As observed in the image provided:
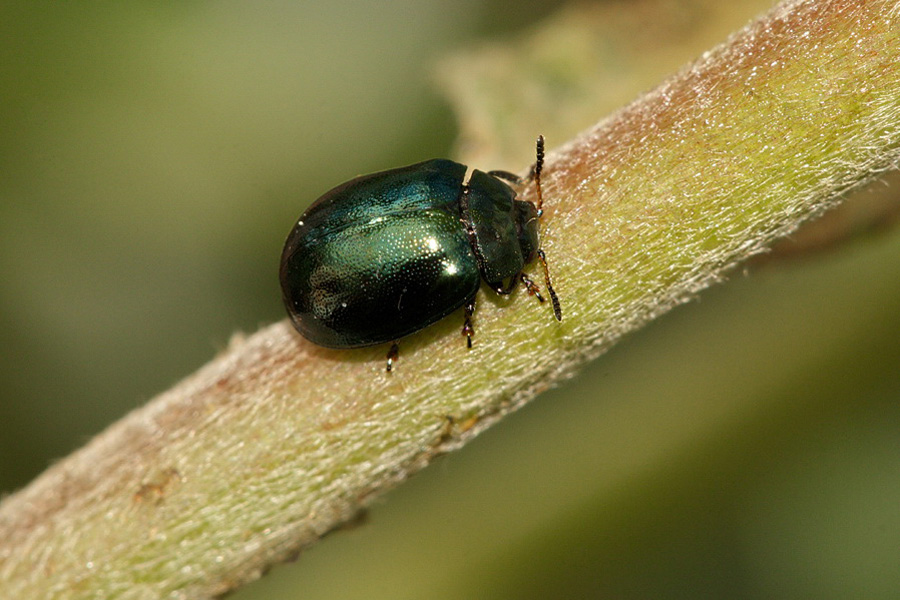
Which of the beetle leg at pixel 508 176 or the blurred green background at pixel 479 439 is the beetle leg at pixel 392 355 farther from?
the beetle leg at pixel 508 176

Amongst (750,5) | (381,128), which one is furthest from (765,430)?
(381,128)

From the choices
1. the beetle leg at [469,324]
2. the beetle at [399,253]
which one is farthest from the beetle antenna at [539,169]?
the beetle leg at [469,324]

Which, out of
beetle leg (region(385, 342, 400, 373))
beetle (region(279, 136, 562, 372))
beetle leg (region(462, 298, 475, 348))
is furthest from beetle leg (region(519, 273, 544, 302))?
beetle leg (region(385, 342, 400, 373))

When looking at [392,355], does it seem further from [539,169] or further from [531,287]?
[539,169]

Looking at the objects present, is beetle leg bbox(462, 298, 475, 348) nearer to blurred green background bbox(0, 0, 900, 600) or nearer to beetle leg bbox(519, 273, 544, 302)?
beetle leg bbox(519, 273, 544, 302)

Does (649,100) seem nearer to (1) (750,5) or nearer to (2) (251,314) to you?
(1) (750,5)

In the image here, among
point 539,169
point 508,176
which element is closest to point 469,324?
point 539,169
